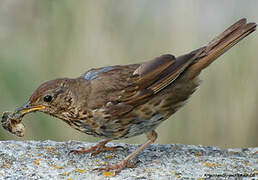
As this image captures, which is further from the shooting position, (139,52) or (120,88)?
(139,52)

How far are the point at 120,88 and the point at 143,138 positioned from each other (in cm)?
130

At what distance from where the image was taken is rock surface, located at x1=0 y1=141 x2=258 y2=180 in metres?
5.48

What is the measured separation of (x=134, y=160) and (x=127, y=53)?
1.51 m

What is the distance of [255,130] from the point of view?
703 cm

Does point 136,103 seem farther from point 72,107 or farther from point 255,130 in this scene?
point 255,130

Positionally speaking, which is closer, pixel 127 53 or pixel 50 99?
pixel 50 99

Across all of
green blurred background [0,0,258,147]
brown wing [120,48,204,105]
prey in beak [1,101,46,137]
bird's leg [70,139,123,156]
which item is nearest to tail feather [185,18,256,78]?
brown wing [120,48,204,105]

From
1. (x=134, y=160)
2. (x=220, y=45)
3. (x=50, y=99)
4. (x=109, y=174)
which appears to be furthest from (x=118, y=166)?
(x=220, y=45)

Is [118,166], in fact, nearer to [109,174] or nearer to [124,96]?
[109,174]

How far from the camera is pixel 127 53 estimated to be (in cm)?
706

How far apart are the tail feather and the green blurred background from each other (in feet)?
2.42

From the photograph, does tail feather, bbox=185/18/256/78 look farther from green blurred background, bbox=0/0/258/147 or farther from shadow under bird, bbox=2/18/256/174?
green blurred background, bbox=0/0/258/147

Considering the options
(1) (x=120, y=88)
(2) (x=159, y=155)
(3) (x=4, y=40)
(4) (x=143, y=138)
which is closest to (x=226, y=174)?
(2) (x=159, y=155)

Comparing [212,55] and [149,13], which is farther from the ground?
[149,13]
